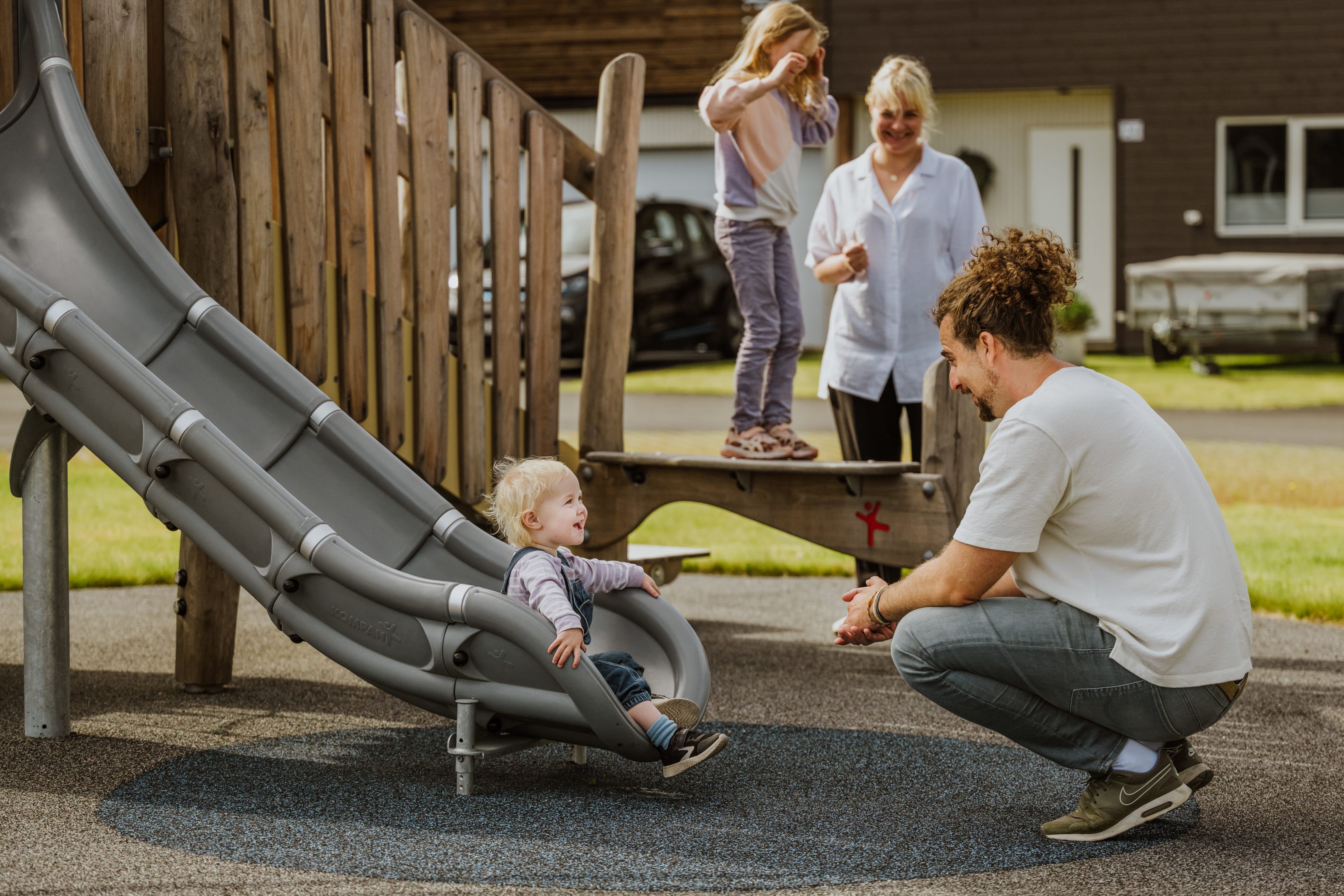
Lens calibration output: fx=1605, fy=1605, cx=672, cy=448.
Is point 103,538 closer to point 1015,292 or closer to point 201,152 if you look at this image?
point 201,152

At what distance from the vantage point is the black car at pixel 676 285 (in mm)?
17406

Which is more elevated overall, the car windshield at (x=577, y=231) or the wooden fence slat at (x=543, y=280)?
the car windshield at (x=577, y=231)

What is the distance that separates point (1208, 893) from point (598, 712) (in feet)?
4.65

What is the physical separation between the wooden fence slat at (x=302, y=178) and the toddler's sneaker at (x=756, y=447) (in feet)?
4.81

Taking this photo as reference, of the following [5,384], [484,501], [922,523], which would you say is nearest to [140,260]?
[484,501]

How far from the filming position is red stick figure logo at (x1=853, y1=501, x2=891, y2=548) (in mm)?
5086

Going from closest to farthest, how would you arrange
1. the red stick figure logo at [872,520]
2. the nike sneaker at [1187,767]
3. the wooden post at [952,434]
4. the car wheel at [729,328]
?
the nike sneaker at [1187,767] < the wooden post at [952,434] < the red stick figure logo at [872,520] < the car wheel at [729,328]

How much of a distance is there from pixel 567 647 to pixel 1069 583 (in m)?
1.17

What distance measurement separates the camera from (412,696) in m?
4.06

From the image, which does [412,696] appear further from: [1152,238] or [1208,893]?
[1152,238]

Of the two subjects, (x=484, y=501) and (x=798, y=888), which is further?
(x=484, y=501)

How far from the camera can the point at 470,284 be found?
548 centimetres

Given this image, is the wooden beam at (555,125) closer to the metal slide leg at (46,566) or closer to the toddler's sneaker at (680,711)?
the metal slide leg at (46,566)

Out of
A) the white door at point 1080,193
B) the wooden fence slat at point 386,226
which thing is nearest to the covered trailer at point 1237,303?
the white door at point 1080,193
